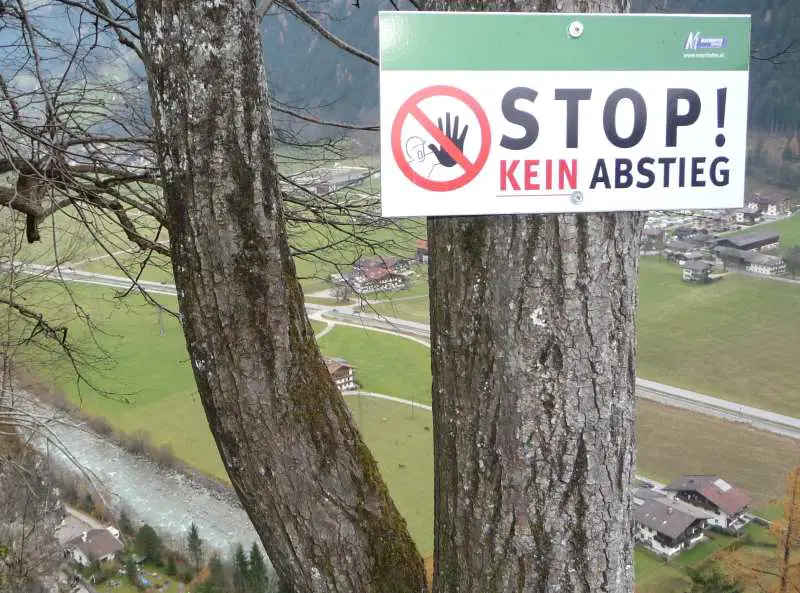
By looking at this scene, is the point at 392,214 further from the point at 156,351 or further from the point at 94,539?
the point at 156,351

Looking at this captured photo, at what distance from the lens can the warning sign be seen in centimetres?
90

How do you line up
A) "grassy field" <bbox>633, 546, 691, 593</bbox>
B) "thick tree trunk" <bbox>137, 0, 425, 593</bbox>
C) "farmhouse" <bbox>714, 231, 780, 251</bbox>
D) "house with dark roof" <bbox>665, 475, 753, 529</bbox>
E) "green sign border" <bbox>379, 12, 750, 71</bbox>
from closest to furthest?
"green sign border" <bbox>379, 12, 750, 71</bbox> < "thick tree trunk" <bbox>137, 0, 425, 593</bbox> < "grassy field" <bbox>633, 546, 691, 593</bbox> < "house with dark roof" <bbox>665, 475, 753, 529</bbox> < "farmhouse" <bbox>714, 231, 780, 251</bbox>

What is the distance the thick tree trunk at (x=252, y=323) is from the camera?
3.75 feet

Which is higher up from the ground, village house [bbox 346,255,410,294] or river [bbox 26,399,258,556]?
village house [bbox 346,255,410,294]

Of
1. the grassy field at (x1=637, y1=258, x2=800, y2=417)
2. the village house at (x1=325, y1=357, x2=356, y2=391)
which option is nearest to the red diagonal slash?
the village house at (x1=325, y1=357, x2=356, y2=391)

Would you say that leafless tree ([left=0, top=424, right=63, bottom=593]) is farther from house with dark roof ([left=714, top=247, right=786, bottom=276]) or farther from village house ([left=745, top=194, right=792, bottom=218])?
village house ([left=745, top=194, right=792, bottom=218])

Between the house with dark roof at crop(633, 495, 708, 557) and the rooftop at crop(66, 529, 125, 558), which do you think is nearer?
the house with dark roof at crop(633, 495, 708, 557)

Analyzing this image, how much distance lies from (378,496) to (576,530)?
480mm

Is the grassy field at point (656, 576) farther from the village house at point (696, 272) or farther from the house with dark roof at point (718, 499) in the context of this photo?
the village house at point (696, 272)

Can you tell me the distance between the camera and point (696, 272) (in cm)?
2586

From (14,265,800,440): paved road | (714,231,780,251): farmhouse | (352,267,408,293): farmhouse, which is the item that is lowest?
(14,265,800,440): paved road

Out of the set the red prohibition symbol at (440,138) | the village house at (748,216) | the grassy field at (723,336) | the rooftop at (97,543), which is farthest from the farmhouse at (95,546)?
the village house at (748,216)

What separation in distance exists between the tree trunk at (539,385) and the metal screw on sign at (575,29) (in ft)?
0.07

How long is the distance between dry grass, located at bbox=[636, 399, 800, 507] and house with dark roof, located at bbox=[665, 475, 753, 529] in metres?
0.51
